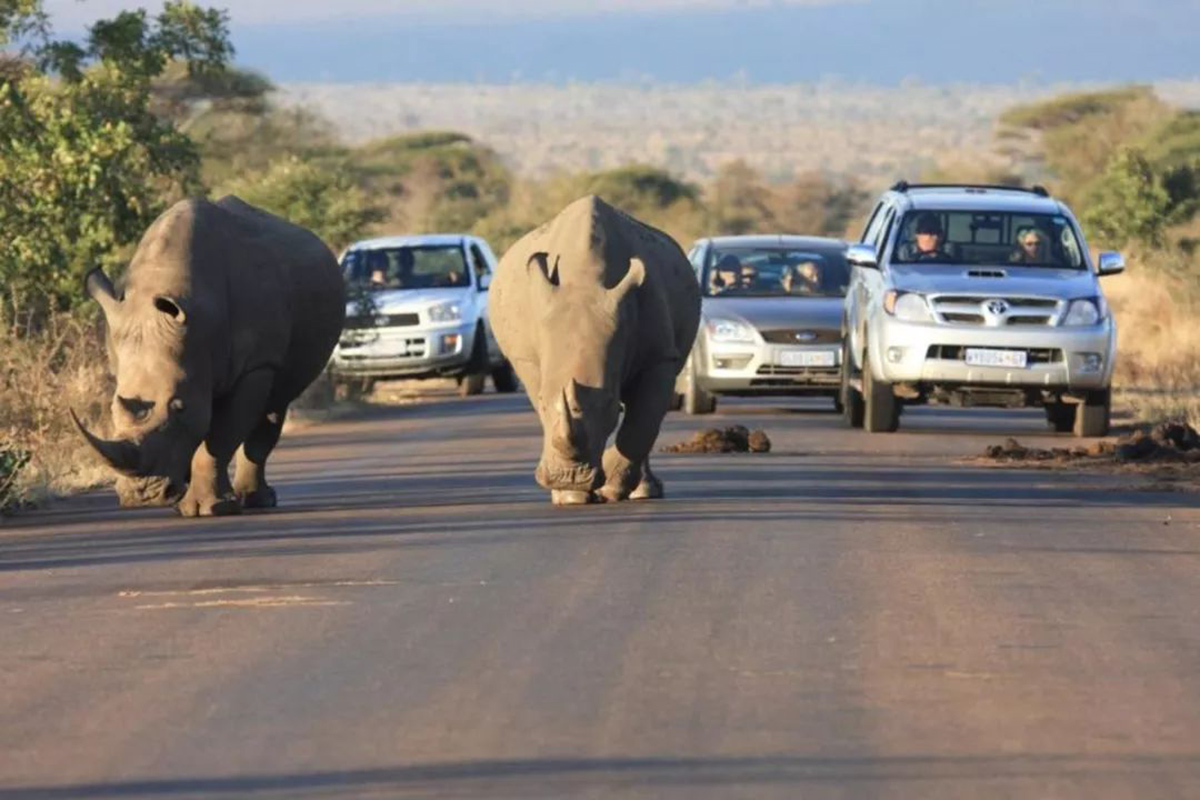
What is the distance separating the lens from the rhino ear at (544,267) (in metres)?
16.2

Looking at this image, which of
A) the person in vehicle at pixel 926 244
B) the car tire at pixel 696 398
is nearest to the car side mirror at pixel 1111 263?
the person in vehicle at pixel 926 244

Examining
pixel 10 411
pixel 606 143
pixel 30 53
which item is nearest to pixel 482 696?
pixel 10 411

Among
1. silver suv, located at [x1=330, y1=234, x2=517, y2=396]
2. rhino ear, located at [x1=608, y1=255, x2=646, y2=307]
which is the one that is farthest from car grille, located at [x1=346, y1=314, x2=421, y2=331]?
rhino ear, located at [x1=608, y1=255, x2=646, y2=307]

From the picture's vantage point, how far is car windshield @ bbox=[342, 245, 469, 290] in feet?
104

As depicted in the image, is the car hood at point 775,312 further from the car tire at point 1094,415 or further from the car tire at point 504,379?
the car tire at point 504,379

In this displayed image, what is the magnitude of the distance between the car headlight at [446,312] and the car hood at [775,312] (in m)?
5.27

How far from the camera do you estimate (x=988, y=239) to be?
2327cm

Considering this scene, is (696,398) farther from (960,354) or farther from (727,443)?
(727,443)

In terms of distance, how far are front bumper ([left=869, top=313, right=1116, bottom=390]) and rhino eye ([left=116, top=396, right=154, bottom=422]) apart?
8299mm

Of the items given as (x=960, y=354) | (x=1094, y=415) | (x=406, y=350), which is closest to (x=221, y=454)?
(x=960, y=354)

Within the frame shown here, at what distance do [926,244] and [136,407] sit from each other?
9.37m

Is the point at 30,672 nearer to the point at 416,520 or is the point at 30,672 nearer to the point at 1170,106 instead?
the point at 416,520

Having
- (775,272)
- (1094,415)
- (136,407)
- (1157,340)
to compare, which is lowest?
(1157,340)

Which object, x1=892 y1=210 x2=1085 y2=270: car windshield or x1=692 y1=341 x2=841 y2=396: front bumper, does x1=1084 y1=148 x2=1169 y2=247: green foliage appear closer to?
x1=692 y1=341 x2=841 y2=396: front bumper
